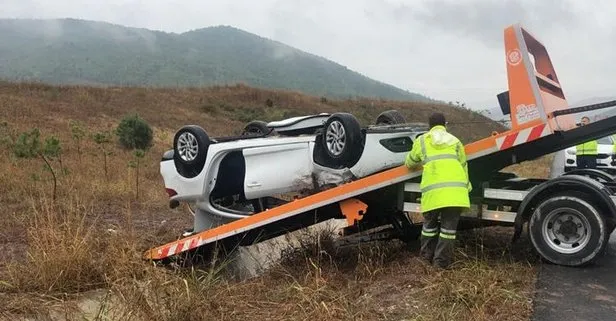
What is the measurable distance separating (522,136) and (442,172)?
2.49 ft

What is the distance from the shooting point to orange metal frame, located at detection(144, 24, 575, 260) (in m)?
4.96

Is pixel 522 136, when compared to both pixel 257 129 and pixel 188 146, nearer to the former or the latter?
pixel 257 129

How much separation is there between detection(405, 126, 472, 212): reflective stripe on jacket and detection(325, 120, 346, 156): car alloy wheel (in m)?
0.78

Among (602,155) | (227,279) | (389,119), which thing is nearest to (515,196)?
(389,119)

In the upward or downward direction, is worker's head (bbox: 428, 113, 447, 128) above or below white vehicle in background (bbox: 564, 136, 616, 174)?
above

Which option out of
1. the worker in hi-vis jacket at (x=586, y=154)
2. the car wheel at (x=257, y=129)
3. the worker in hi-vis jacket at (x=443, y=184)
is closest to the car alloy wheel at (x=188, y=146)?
the car wheel at (x=257, y=129)

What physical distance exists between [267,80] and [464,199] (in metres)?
158

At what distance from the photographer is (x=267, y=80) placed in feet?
529

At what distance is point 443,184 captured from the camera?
4.96m

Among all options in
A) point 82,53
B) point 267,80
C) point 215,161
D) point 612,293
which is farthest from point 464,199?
point 82,53

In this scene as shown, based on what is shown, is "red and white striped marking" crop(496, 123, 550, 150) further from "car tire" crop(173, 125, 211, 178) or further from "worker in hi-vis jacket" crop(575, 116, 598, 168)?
"worker in hi-vis jacket" crop(575, 116, 598, 168)

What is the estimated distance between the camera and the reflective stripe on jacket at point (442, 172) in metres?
4.95

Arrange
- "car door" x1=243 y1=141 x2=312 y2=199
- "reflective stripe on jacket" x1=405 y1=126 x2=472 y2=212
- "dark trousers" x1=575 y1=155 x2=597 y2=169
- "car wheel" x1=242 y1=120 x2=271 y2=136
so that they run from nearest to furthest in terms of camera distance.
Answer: "reflective stripe on jacket" x1=405 y1=126 x2=472 y2=212
"car door" x1=243 y1=141 x2=312 y2=199
"car wheel" x1=242 y1=120 x2=271 y2=136
"dark trousers" x1=575 y1=155 x2=597 y2=169

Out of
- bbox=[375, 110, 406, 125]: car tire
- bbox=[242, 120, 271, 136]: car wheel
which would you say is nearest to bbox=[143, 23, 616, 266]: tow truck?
bbox=[375, 110, 406, 125]: car tire
